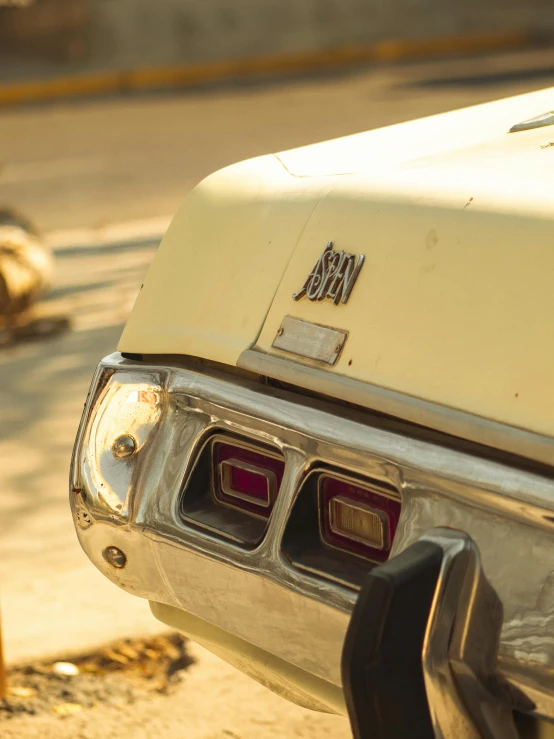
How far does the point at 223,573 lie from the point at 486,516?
0.55m

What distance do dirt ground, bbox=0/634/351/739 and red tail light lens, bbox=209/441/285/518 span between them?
0.85 metres

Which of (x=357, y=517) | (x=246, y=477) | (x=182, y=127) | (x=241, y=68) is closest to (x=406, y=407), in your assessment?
(x=357, y=517)

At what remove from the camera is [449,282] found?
1.81 meters

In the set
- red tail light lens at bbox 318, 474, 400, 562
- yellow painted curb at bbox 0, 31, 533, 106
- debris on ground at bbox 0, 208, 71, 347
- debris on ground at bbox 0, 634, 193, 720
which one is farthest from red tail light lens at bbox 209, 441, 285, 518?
yellow painted curb at bbox 0, 31, 533, 106

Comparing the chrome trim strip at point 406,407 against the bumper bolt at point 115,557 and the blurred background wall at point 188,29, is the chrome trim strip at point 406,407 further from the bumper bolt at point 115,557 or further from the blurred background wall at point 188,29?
the blurred background wall at point 188,29

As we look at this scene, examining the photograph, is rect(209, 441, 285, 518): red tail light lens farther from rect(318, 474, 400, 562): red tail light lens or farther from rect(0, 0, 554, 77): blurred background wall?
rect(0, 0, 554, 77): blurred background wall

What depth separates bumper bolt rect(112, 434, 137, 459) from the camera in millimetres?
2188

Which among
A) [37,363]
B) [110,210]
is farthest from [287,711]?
[110,210]

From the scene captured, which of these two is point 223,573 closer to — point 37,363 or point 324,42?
point 37,363

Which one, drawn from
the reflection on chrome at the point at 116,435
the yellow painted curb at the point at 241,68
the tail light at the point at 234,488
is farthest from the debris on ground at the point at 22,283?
the yellow painted curb at the point at 241,68

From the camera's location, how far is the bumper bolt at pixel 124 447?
2188mm

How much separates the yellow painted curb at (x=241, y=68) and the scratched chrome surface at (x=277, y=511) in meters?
14.1

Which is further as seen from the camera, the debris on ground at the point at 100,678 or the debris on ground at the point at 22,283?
the debris on ground at the point at 22,283

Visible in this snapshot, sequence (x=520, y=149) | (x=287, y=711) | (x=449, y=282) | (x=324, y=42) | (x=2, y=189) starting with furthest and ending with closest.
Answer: (x=324, y=42) < (x=2, y=189) < (x=287, y=711) < (x=520, y=149) < (x=449, y=282)
